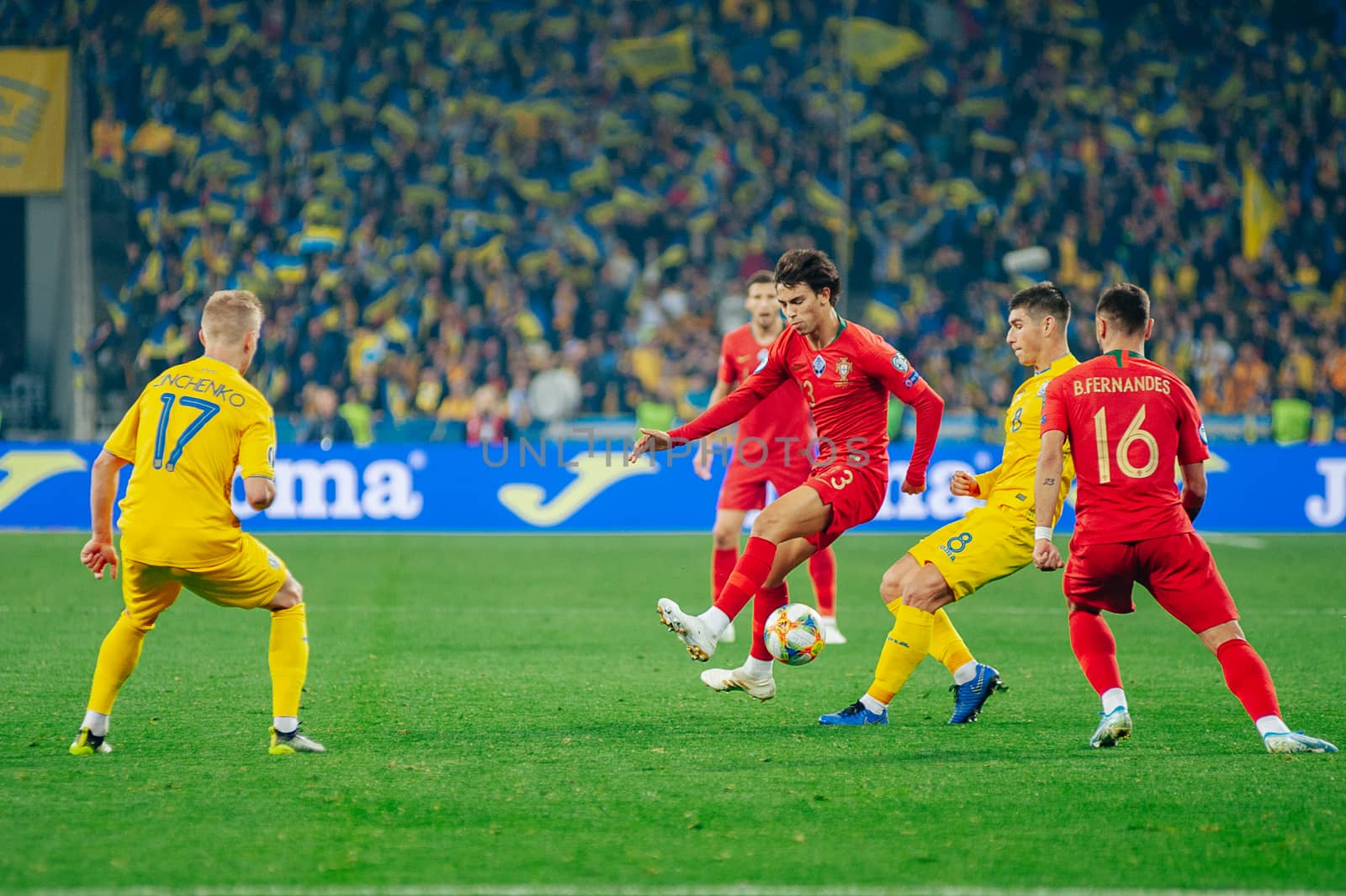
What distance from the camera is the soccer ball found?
6414 mm

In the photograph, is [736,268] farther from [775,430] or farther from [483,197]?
[775,430]

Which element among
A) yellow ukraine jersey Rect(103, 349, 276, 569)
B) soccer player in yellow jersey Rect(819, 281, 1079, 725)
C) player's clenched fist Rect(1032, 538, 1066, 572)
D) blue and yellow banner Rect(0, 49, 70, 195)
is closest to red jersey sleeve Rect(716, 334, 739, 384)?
soccer player in yellow jersey Rect(819, 281, 1079, 725)

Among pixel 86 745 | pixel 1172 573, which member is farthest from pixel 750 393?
pixel 86 745

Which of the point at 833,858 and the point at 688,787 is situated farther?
the point at 688,787

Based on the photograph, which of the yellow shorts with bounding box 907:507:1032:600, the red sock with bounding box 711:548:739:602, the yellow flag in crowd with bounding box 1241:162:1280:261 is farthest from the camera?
the yellow flag in crowd with bounding box 1241:162:1280:261

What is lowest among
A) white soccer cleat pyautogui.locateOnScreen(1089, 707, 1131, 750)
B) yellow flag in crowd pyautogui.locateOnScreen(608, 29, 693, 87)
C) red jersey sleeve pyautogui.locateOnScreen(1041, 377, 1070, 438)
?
white soccer cleat pyautogui.locateOnScreen(1089, 707, 1131, 750)

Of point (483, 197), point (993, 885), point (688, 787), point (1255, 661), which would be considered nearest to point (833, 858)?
point (993, 885)

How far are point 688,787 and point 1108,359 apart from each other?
7.65 ft

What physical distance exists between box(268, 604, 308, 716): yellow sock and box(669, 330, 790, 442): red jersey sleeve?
2.02 meters

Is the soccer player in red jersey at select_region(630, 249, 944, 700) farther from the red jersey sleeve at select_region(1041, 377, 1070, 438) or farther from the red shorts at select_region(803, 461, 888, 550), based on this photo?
the red jersey sleeve at select_region(1041, 377, 1070, 438)

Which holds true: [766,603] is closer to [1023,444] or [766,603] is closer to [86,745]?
[1023,444]

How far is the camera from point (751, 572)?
6.38 meters

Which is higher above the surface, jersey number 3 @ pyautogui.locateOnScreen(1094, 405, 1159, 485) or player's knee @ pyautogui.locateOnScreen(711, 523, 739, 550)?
jersey number 3 @ pyautogui.locateOnScreen(1094, 405, 1159, 485)

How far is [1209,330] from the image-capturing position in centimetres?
2098
